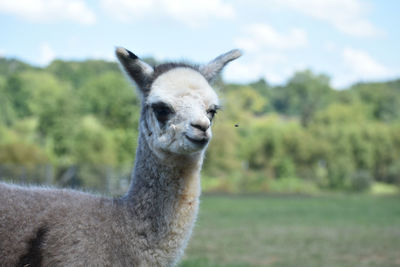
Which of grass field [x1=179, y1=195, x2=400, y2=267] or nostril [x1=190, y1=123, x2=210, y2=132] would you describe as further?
grass field [x1=179, y1=195, x2=400, y2=267]

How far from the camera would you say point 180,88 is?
4.64 m

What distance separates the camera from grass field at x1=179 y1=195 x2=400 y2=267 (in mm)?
14844

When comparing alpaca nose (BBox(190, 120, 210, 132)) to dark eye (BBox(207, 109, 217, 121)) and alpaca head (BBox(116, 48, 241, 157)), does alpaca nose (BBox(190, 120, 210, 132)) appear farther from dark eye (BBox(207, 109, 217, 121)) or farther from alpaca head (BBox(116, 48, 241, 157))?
dark eye (BBox(207, 109, 217, 121))

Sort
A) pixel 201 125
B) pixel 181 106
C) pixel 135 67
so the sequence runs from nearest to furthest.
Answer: pixel 201 125 → pixel 181 106 → pixel 135 67

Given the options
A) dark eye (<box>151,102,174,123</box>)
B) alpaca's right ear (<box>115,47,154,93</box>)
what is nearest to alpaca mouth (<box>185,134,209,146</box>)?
dark eye (<box>151,102,174,123</box>)

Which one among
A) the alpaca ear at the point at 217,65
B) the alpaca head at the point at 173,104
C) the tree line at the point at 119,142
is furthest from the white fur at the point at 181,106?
the tree line at the point at 119,142

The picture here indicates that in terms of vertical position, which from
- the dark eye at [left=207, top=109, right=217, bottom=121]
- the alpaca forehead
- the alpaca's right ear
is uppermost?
the alpaca's right ear

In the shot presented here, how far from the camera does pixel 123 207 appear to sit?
4742 millimetres

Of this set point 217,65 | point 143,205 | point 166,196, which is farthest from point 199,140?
point 217,65

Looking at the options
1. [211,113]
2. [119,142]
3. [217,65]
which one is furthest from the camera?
[119,142]

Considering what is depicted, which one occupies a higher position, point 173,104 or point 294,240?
point 173,104

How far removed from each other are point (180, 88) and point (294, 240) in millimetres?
16068

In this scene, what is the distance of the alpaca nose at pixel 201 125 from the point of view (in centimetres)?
434

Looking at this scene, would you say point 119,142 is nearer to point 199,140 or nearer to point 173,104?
point 173,104
